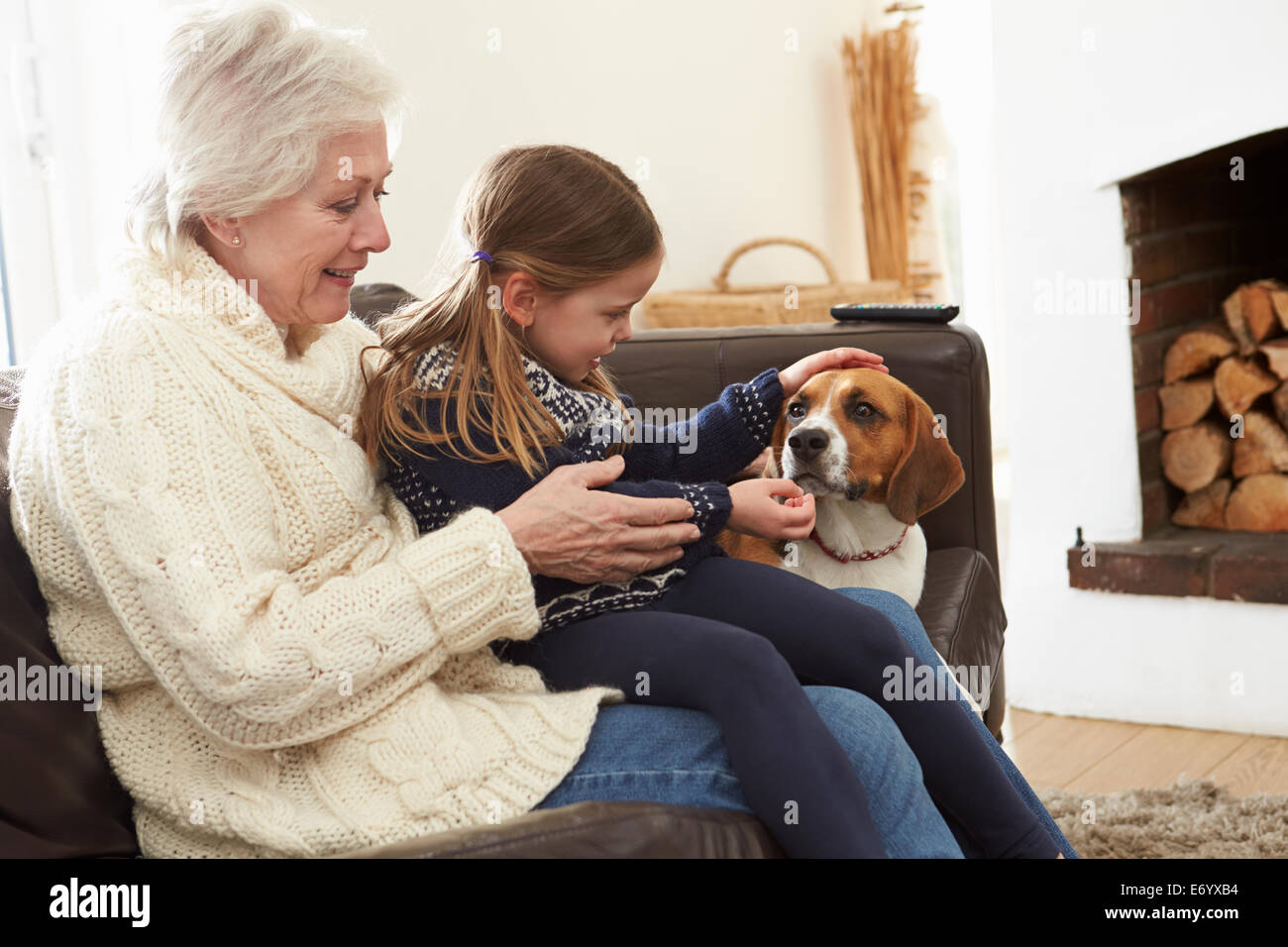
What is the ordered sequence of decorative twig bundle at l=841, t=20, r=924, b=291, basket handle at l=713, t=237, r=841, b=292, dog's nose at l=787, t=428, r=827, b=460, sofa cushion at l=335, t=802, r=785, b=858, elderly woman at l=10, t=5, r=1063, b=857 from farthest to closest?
decorative twig bundle at l=841, t=20, r=924, b=291 → basket handle at l=713, t=237, r=841, b=292 → dog's nose at l=787, t=428, r=827, b=460 → elderly woman at l=10, t=5, r=1063, b=857 → sofa cushion at l=335, t=802, r=785, b=858

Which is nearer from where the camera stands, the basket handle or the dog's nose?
the dog's nose

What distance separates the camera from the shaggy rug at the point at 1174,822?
75.8 inches

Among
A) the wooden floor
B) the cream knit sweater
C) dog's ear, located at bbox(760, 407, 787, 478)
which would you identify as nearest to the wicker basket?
the wooden floor

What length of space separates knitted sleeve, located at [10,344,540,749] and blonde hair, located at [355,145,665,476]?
0.12 metres

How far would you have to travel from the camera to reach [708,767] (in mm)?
1094

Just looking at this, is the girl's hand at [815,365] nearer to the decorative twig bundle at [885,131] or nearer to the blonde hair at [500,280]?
the blonde hair at [500,280]

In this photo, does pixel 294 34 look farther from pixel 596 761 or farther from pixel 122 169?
pixel 122 169

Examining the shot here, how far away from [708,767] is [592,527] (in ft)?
0.80

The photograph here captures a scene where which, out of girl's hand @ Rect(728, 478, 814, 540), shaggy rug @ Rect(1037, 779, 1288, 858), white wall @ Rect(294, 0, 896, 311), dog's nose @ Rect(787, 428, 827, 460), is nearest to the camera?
girl's hand @ Rect(728, 478, 814, 540)

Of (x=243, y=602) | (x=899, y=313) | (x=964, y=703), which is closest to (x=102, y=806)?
(x=243, y=602)

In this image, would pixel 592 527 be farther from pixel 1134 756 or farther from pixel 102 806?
pixel 1134 756

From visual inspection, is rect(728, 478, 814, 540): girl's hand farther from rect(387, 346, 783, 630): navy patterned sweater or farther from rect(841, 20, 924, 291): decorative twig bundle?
rect(841, 20, 924, 291): decorative twig bundle

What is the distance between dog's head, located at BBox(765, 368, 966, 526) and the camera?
162cm
